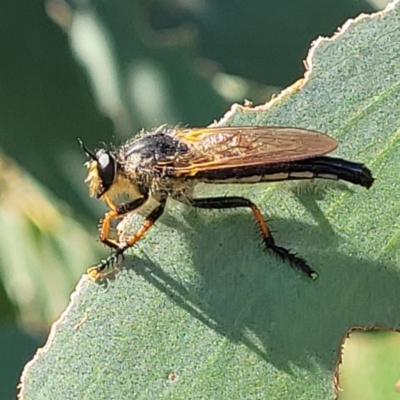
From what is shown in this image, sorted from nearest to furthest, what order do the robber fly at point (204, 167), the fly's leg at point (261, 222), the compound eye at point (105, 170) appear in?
the fly's leg at point (261, 222) < the robber fly at point (204, 167) < the compound eye at point (105, 170)

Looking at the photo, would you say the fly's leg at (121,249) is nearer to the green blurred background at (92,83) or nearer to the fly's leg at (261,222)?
the fly's leg at (261,222)

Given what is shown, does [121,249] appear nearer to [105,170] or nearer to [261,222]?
[261,222]

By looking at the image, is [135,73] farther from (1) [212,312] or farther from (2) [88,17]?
(1) [212,312]

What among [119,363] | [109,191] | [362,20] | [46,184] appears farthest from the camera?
[46,184]

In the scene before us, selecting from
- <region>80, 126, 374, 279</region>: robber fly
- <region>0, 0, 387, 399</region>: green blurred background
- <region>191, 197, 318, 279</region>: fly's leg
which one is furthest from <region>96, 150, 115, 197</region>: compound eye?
<region>0, 0, 387, 399</region>: green blurred background

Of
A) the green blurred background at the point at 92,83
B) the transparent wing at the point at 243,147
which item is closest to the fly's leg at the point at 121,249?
the transparent wing at the point at 243,147

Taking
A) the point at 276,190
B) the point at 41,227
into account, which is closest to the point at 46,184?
the point at 41,227

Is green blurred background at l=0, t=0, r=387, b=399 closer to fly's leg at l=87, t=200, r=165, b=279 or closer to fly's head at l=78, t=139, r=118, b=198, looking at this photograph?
fly's head at l=78, t=139, r=118, b=198
